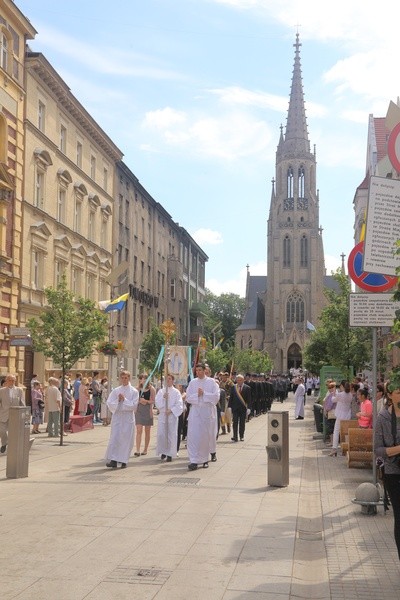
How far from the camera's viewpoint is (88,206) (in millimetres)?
39500

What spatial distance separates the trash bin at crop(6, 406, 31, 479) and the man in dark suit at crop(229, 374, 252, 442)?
27.5ft

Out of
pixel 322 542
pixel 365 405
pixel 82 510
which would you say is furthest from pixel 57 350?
pixel 322 542

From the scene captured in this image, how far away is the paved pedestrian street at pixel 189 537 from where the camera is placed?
6766 millimetres

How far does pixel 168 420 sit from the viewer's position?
661 inches

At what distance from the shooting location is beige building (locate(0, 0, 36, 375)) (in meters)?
27.8

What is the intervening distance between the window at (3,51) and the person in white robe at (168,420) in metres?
15.9

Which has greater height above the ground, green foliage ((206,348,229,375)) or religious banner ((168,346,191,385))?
green foliage ((206,348,229,375))

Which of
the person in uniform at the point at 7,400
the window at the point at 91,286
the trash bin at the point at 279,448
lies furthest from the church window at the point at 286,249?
the trash bin at the point at 279,448

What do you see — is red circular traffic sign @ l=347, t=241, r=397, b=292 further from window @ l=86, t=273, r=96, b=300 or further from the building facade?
the building facade

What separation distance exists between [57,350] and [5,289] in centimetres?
740

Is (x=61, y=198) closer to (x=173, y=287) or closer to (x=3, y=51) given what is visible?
(x=3, y=51)

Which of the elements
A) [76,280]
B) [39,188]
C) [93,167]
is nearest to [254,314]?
[93,167]

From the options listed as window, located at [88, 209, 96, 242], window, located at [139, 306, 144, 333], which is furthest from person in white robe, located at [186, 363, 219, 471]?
window, located at [139, 306, 144, 333]

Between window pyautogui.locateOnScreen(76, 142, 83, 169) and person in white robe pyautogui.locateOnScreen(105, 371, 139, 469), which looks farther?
window pyautogui.locateOnScreen(76, 142, 83, 169)
